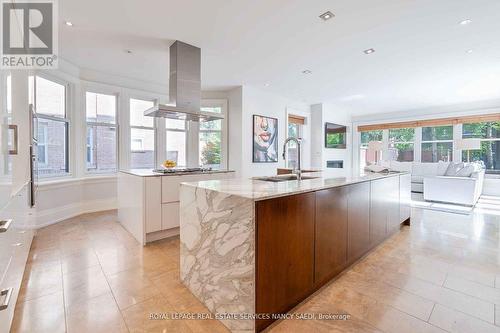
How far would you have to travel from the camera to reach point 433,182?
18.0ft

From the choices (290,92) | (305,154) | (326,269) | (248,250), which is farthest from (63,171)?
(305,154)

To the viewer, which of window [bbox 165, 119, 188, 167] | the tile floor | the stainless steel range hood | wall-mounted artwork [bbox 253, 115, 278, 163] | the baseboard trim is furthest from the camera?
wall-mounted artwork [bbox 253, 115, 278, 163]

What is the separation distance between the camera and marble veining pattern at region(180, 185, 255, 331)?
55.9 inches

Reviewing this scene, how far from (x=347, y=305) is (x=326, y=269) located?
0.93 ft

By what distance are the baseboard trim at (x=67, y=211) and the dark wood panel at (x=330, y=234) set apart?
11.2 feet

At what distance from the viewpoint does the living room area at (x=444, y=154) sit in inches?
203

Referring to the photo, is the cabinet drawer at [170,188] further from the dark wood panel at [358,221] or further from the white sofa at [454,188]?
the white sofa at [454,188]

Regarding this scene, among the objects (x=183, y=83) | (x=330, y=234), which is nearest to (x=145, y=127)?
(x=183, y=83)

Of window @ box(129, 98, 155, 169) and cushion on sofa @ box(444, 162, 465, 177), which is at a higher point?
window @ box(129, 98, 155, 169)

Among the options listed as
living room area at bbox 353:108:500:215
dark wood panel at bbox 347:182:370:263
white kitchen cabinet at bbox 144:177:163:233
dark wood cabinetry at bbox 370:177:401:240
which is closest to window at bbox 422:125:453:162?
living room area at bbox 353:108:500:215

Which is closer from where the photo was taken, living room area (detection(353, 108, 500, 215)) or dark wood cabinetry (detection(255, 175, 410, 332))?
dark wood cabinetry (detection(255, 175, 410, 332))

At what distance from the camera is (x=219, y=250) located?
5.27 feet

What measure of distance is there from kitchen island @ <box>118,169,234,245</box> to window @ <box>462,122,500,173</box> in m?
7.92

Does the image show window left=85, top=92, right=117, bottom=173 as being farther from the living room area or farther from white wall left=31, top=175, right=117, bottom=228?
the living room area
